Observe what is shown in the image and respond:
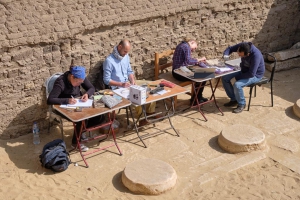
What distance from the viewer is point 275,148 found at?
24.1 ft

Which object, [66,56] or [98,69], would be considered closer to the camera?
[66,56]

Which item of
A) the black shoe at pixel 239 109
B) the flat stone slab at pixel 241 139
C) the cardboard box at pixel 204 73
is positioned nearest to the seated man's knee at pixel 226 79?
the black shoe at pixel 239 109

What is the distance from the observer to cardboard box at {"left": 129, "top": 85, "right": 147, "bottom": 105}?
682 cm

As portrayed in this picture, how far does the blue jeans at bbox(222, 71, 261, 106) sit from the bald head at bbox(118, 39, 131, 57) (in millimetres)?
2254

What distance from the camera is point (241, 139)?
23.5 ft

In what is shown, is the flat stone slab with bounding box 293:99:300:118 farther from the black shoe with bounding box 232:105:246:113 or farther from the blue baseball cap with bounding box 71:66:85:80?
the blue baseball cap with bounding box 71:66:85:80

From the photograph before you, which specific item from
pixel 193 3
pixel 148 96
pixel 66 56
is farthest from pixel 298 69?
pixel 66 56

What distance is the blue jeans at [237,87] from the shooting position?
847 centimetres

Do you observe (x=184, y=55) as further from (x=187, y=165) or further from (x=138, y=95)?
(x=187, y=165)

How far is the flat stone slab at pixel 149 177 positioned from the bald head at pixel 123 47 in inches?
83.3

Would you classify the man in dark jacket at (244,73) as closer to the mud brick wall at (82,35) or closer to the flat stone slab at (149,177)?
the mud brick wall at (82,35)

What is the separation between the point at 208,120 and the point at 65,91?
282 centimetres

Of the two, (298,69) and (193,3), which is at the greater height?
(193,3)

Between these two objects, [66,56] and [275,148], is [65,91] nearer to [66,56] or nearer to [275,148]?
[66,56]
